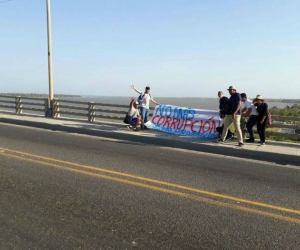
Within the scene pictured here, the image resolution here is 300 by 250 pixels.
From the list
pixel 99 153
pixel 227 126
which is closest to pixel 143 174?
pixel 99 153

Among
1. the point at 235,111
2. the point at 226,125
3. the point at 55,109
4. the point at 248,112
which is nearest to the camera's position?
the point at 235,111

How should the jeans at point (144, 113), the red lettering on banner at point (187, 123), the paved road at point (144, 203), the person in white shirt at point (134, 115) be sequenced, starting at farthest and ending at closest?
1. the jeans at point (144, 113)
2. the person in white shirt at point (134, 115)
3. the red lettering on banner at point (187, 123)
4. the paved road at point (144, 203)

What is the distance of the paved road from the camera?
381 cm

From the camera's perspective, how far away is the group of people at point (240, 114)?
1026cm

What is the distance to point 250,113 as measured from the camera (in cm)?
1085

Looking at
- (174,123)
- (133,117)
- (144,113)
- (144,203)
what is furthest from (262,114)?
(144,203)

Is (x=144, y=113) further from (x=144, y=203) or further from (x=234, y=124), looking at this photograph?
(x=144, y=203)

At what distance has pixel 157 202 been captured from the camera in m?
5.02

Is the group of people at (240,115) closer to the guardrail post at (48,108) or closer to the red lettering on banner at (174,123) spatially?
the red lettering on banner at (174,123)

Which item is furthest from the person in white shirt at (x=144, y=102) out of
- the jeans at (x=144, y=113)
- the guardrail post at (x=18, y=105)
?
the guardrail post at (x=18, y=105)

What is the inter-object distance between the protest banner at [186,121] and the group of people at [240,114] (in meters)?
0.92

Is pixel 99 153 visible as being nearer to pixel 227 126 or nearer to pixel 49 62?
pixel 227 126

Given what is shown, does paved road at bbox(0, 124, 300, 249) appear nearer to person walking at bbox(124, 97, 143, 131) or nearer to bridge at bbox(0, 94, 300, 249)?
bridge at bbox(0, 94, 300, 249)

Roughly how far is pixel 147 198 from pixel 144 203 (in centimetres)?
23
